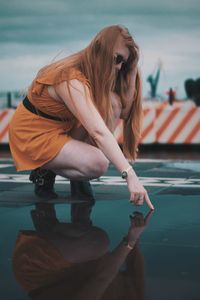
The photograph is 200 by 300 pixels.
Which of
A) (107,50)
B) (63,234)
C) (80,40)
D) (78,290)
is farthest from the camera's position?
(80,40)

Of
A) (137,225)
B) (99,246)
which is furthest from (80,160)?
(99,246)

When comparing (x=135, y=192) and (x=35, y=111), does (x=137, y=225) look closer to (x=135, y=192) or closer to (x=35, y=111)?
(x=135, y=192)

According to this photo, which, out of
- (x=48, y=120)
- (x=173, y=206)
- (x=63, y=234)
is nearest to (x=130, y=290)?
(x=63, y=234)

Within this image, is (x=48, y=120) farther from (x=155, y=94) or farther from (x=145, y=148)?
(x=155, y=94)

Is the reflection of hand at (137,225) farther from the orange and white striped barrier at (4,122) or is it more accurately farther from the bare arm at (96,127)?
the orange and white striped barrier at (4,122)

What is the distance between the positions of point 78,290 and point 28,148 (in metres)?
1.57

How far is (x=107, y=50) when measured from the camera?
290 cm

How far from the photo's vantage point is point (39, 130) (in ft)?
10.6

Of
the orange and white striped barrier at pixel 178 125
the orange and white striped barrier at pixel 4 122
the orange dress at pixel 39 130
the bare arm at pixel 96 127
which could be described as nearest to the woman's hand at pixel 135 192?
the bare arm at pixel 96 127

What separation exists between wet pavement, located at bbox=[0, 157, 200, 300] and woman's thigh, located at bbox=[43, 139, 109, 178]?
0.61 ft

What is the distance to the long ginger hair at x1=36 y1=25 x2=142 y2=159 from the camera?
2904 millimetres

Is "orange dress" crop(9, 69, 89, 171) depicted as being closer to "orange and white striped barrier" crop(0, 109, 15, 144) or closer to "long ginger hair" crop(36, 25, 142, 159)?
"long ginger hair" crop(36, 25, 142, 159)

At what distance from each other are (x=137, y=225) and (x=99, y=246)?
426mm

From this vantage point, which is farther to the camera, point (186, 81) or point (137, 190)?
point (186, 81)
